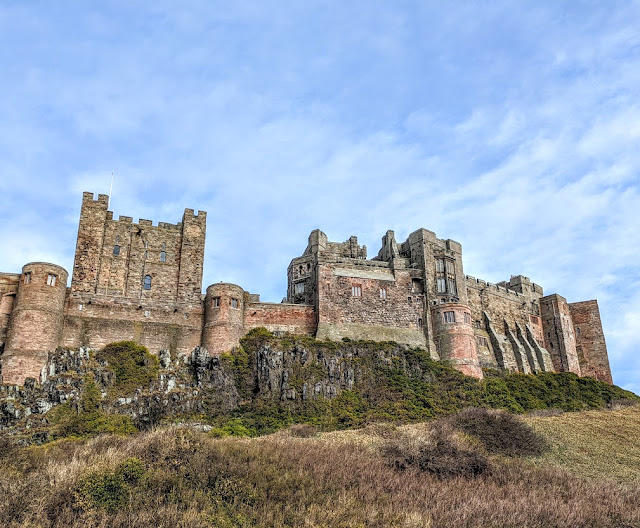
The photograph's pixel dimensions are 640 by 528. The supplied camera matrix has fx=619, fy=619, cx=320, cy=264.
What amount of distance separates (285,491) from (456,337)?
35448 millimetres

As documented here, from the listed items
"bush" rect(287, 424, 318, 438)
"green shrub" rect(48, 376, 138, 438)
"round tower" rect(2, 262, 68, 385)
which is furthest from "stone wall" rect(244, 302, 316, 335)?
"round tower" rect(2, 262, 68, 385)

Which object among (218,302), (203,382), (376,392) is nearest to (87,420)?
(203,382)

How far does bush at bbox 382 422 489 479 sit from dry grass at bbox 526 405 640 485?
4094mm

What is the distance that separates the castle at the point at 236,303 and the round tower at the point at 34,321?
0.07 metres

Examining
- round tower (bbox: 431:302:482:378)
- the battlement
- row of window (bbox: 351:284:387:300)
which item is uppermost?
the battlement

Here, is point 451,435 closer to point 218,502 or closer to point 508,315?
point 218,502

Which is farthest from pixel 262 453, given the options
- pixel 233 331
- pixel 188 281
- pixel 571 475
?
pixel 188 281

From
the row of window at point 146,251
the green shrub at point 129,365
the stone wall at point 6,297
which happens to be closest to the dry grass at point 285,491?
the green shrub at point 129,365

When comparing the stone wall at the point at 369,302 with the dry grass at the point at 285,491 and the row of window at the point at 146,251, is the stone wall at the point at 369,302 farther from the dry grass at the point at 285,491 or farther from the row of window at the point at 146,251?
the dry grass at the point at 285,491

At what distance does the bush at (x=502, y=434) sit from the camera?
98.3 feet

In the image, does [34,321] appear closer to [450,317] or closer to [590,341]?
[450,317]

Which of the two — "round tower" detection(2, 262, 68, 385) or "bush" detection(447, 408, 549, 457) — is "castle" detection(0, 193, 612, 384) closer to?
"round tower" detection(2, 262, 68, 385)

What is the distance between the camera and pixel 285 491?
1944 cm

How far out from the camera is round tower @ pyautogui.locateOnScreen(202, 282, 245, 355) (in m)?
45.4
